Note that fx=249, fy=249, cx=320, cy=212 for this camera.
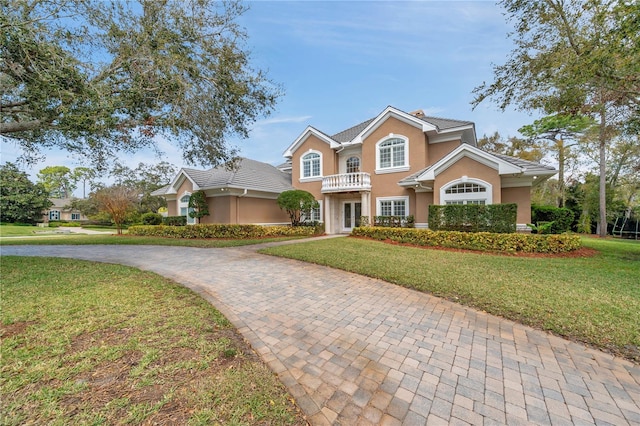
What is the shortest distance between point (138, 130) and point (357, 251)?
29.4ft

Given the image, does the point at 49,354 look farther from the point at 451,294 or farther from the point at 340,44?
the point at 340,44

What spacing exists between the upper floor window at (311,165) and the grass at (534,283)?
398 inches

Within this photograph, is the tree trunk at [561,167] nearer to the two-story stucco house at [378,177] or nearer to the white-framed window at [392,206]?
the two-story stucco house at [378,177]

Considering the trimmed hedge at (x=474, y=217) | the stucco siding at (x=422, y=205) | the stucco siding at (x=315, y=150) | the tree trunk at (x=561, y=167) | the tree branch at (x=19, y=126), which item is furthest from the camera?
the tree trunk at (x=561, y=167)

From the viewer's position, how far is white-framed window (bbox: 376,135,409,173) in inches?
632

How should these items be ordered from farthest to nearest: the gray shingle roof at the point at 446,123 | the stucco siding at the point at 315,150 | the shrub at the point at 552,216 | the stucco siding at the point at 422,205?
the shrub at the point at 552,216 → the stucco siding at the point at 315,150 → the gray shingle roof at the point at 446,123 → the stucco siding at the point at 422,205

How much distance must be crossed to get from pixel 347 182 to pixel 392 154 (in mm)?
3471

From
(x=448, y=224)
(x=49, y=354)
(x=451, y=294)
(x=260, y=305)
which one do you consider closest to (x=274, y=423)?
(x=260, y=305)

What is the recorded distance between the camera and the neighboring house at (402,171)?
12305 millimetres

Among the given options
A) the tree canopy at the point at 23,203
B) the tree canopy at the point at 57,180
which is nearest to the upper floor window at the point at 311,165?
the tree canopy at the point at 23,203

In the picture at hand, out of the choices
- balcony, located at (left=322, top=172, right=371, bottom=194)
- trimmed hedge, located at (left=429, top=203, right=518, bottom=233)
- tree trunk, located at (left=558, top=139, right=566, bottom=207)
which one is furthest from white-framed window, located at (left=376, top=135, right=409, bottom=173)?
tree trunk, located at (left=558, top=139, right=566, bottom=207)

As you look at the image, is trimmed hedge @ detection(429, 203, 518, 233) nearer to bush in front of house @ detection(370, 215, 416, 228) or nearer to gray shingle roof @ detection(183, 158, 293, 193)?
bush in front of house @ detection(370, 215, 416, 228)

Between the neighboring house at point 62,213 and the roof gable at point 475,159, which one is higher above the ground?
the roof gable at point 475,159

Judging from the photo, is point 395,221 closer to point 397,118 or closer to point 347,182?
point 347,182
